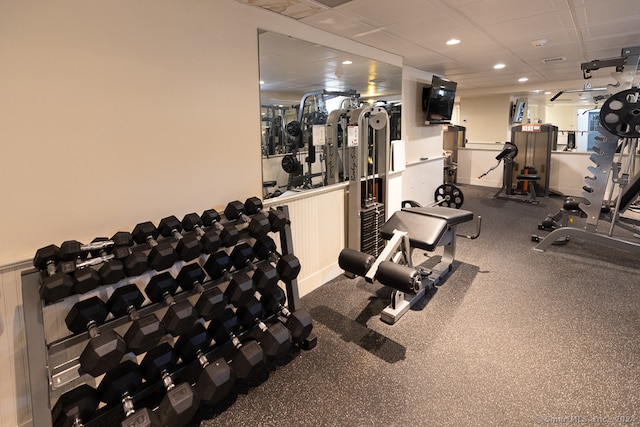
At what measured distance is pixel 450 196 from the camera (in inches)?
215

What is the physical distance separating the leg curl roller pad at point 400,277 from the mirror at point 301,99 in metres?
0.97

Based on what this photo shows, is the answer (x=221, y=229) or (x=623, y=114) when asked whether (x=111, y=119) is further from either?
(x=623, y=114)

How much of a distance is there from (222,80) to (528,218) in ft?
16.2

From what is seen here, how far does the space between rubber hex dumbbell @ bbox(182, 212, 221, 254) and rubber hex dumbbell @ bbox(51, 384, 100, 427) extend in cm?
80

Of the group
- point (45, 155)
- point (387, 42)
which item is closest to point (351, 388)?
point (45, 155)

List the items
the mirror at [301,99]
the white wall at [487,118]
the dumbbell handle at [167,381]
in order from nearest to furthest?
1. the dumbbell handle at [167,381]
2. the mirror at [301,99]
3. the white wall at [487,118]

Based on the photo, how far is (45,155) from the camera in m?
1.51

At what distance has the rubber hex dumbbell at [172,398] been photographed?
1.41m

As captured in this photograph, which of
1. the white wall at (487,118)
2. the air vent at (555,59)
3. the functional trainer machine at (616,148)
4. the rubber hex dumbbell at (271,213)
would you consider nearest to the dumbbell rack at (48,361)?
the rubber hex dumbbell at (271,213)

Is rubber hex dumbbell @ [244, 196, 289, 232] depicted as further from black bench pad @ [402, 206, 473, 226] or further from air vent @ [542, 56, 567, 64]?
air vent @ [542, 56, 567, 64]

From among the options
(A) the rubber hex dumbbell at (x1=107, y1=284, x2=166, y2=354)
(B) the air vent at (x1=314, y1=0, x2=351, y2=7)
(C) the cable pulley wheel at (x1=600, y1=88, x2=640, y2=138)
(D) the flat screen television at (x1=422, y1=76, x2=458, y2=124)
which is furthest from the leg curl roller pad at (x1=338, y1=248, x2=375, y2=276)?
(D) the flat screen television at (x1=422, y1=76, x2=458, y2=124)

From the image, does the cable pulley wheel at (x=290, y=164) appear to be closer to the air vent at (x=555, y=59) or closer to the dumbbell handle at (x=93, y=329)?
the dumbbell handle at (x=93, y=329)

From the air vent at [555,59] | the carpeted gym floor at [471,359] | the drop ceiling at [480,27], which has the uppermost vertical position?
the air vent at [555,59]

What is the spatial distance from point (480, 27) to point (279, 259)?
8.33 ft
